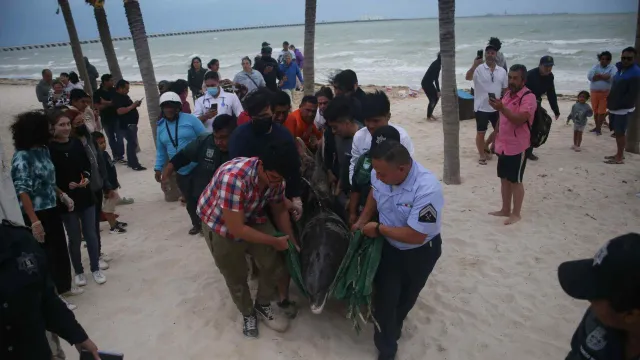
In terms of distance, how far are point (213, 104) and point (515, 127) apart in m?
4.13

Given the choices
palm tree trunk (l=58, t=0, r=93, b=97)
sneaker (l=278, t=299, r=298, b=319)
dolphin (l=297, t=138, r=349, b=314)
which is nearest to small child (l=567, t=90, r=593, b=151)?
dolphin (l=297, t=138, r=349, b=314)

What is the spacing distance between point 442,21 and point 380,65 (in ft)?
99.6

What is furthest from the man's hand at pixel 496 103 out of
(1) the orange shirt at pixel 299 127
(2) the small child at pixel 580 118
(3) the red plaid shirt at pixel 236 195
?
(2) the small child at pixel 580 118

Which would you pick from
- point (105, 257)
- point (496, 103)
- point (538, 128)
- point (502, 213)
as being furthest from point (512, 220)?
point (105, 257)

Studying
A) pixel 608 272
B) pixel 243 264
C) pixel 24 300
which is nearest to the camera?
Result: pixel 608 272

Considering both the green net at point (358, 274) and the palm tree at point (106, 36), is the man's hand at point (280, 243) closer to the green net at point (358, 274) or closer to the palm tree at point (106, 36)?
the green net at point (358, 274)

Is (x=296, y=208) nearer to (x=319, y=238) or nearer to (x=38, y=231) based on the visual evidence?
(x=319, y=238)

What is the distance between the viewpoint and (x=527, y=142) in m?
5.23

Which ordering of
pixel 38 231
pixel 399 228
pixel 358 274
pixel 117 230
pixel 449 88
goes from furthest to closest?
pixel 449 88 → pixel 117 230 → pixel 38 231 → pixel 358 274 → pixel 399 228

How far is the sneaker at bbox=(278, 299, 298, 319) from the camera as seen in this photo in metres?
3.94

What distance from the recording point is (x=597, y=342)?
5.56 ft

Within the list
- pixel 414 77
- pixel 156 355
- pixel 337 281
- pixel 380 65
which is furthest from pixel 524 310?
pixel 380 65

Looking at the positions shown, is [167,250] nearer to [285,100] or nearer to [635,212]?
[285,100]

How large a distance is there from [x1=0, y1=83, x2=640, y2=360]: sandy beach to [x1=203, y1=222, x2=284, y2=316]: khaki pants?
334 mm
